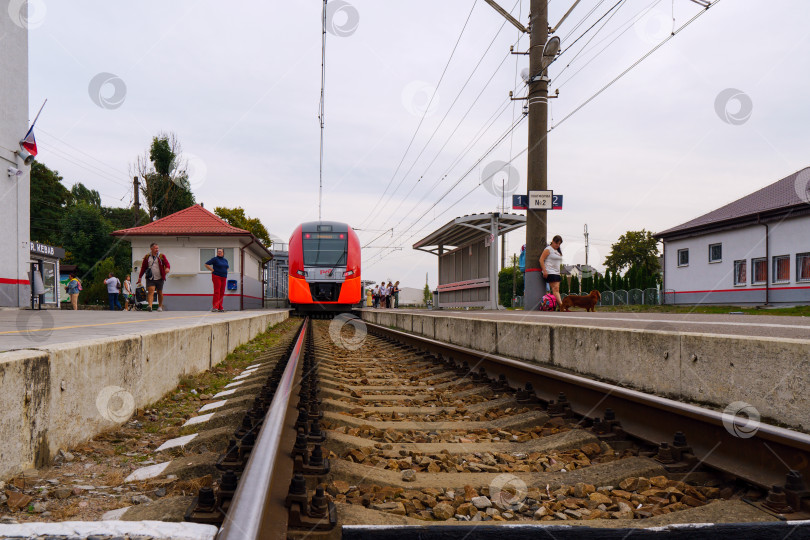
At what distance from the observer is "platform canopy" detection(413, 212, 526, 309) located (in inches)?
848

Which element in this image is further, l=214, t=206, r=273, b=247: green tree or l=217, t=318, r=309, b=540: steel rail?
l=214, t=206, r=273, b=247: green tree

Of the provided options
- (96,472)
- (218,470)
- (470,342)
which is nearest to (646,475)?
(218,470)

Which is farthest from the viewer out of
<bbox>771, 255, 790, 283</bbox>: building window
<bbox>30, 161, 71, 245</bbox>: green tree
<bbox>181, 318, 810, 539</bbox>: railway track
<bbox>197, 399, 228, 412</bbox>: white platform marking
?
<bbox>30, 161, 71, 245</bbox>: green tree

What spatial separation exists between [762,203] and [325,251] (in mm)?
22143

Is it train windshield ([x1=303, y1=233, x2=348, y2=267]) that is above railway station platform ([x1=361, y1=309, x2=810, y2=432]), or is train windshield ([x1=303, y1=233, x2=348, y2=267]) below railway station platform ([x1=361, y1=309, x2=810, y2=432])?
above

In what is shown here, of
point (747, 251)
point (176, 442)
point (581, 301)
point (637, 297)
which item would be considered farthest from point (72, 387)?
point (637, 297)

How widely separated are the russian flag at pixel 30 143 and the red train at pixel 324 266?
899 cm

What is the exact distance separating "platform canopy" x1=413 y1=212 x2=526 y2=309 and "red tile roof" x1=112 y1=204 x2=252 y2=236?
1070 centimetres

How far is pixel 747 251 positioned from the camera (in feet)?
91.2

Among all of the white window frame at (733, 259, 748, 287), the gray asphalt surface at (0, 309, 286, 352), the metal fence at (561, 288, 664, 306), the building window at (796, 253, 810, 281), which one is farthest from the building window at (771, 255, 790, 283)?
the gray asphalt surface at (0, 309, 286, 352)

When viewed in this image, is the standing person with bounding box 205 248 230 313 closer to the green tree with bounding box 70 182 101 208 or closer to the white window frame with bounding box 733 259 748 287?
the white window frame with bounding box 733 259 748 287

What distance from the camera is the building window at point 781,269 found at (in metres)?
25.4

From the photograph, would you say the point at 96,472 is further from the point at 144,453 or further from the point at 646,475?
the point at 646,475

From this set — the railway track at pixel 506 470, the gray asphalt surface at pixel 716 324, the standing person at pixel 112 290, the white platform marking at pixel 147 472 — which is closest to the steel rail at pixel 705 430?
the railway track at pixel 506 470
